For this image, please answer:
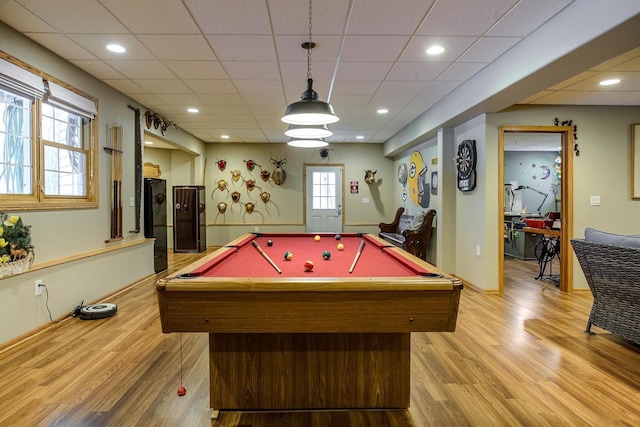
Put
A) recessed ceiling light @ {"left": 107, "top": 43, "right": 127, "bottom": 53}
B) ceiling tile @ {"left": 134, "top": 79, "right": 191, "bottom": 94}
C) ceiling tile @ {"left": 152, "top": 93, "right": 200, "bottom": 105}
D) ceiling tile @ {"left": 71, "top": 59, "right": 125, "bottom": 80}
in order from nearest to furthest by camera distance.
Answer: recessed ceiling light @ {"left": 107, "top": 43, "right": 127, "bottom": 53} < ceiling tile @ {"left": 71, "top": 59, "right": 125, "bottom": 80} < ceiling tile @ {"left": 134, "top": 79, "right": 191, "bottom": 94} < ceiling tile @ {"left": 152, "top": 93, "right": 200, "bottom": 105}

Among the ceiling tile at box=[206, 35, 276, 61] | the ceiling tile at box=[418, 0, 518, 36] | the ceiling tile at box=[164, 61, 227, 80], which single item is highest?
the ceiling tile at box=[164, 61, 227, 80]

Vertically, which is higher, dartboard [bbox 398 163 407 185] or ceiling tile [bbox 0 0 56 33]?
ceiling tile [bbox 0 0 56 33]

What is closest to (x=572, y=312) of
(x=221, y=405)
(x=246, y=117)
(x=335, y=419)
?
(x=335, y=419)

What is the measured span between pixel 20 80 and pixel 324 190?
6324 millimetres

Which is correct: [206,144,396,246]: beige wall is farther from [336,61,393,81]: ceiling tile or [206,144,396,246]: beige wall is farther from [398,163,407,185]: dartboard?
[336,61,393,81]: ceiling tile

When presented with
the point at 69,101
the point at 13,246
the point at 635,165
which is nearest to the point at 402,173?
the point at 635,165

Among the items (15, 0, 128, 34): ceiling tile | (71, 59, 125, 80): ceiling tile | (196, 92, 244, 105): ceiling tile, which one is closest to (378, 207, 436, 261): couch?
(196, 92, 244, 105): ceiling tile

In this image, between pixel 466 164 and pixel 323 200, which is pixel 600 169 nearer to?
pixel 466 164

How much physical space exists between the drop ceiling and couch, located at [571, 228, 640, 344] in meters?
1.43

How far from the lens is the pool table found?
1.56 metres

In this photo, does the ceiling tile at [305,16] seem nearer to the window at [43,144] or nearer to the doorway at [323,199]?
the window at [43,144]

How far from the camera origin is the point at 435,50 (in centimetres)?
326

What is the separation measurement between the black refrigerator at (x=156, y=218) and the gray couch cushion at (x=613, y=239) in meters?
5.43

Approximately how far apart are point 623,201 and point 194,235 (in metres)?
7.46
